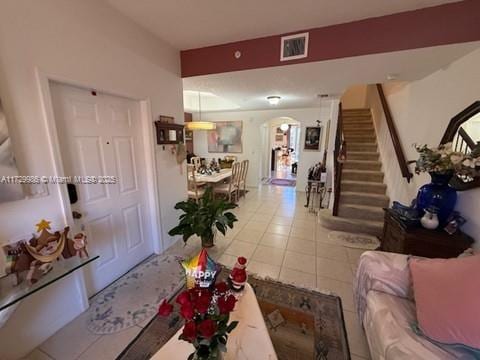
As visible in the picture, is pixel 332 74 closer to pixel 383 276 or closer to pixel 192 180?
pixel 383 276

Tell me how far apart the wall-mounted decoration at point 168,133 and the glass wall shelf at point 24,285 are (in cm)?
147

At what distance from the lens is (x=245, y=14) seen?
5.86ft

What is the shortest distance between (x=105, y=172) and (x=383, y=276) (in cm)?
249

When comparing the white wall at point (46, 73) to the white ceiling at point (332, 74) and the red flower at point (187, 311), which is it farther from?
the red flower at point (187, 311)

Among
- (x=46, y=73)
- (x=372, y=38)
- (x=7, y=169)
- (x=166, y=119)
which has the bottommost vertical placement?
(x=7, y=169)

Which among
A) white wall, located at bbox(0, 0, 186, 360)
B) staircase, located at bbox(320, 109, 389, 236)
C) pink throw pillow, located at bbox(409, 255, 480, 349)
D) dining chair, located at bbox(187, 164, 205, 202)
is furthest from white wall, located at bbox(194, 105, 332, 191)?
pink throw pillow, located at bbox(409, 255, 480, 349)

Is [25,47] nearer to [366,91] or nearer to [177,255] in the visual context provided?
[177,255]

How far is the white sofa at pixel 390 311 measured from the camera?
1007 millimetres

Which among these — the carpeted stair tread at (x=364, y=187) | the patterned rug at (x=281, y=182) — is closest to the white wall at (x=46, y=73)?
the carpeted stair tread at (x=364, y=187)

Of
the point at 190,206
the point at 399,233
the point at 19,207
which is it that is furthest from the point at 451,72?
the point at 19,207

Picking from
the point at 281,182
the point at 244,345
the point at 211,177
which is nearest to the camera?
the point at 244,345

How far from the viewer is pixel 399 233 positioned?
6.28ft

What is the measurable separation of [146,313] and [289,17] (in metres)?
2.94

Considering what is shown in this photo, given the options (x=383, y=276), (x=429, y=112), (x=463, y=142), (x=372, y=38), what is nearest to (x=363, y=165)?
(x=429, y=112)
